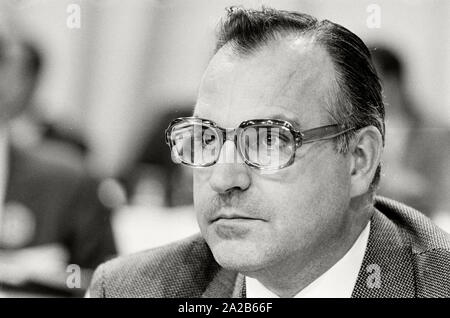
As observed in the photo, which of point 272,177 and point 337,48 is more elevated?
point 337,48

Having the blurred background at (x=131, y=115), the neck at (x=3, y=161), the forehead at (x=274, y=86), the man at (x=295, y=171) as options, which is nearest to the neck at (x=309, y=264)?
the man at (x=295, y=171)

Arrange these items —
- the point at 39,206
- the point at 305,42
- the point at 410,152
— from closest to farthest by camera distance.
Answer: the point at 305,42 → the point at 410,152 → the point at 39,206

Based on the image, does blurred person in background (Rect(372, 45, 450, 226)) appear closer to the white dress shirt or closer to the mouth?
the white dress shirt

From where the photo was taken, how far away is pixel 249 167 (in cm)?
143

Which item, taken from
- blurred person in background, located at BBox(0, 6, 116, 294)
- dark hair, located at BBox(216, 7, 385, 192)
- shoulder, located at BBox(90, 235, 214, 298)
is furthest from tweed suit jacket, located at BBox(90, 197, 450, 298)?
blurred person in background, located at BBox(0, 6, 116, 294)

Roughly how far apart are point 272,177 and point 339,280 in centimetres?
34

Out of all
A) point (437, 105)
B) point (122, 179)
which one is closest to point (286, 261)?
point (437, 105)

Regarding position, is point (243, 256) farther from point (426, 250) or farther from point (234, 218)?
point (426, 250)

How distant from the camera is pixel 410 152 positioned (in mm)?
2439

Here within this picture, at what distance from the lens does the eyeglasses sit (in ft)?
4.73

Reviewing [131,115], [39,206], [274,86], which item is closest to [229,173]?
[274,86]

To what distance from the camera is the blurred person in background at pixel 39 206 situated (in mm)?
2662

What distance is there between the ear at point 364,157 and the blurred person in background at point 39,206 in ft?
4.27

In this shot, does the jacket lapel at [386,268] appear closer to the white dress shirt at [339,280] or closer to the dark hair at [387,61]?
the white dress shirt at [339,280]
